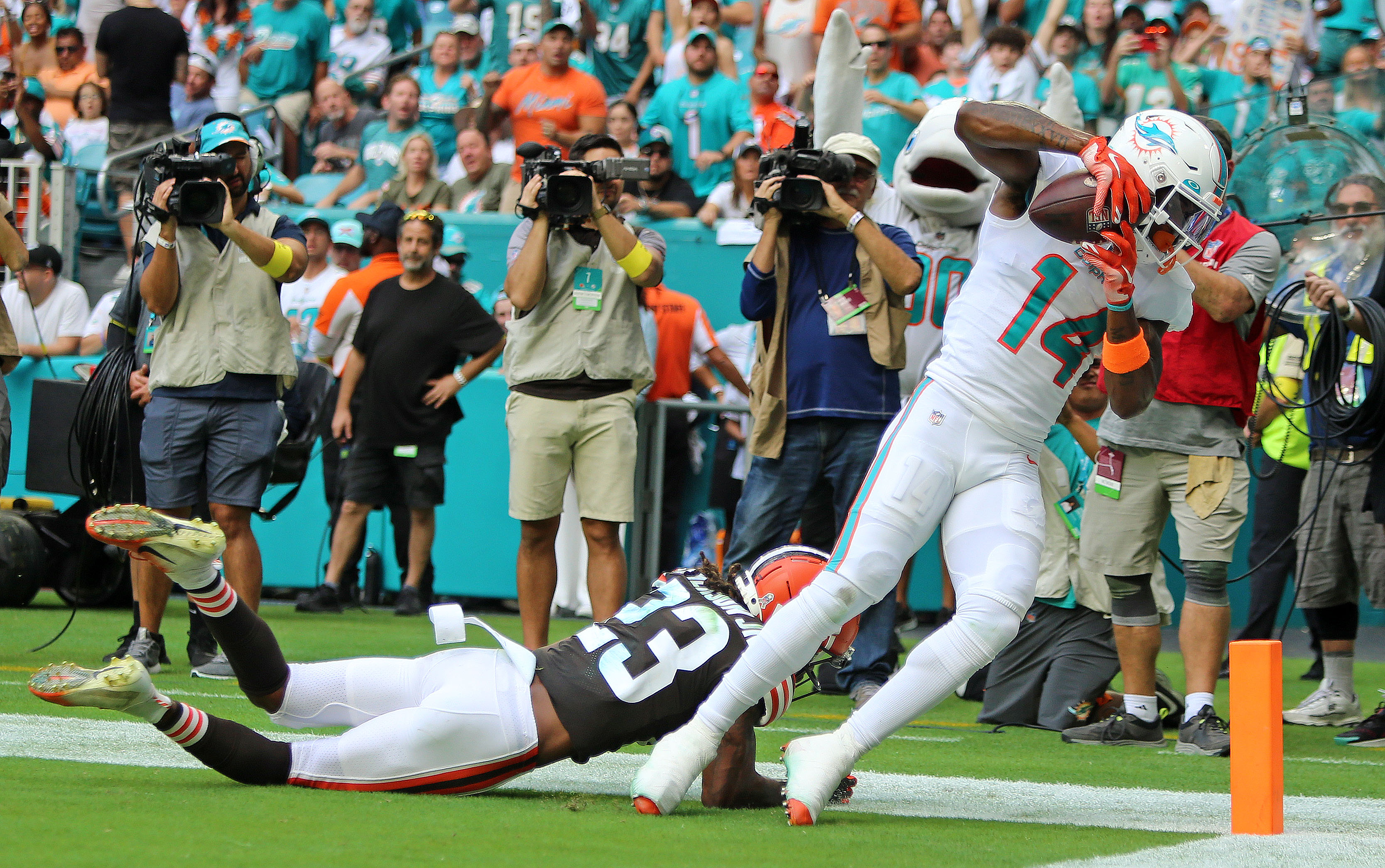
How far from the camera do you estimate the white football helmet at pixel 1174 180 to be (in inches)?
156

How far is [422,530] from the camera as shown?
9.67m

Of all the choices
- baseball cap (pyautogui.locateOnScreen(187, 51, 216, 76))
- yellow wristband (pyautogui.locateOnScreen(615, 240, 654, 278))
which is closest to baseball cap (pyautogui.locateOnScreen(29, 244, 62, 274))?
baseball cap (pyautogui.locateOnScreen(187, 51, 216, 76))

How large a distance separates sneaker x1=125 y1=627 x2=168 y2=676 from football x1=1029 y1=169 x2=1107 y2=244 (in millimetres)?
4117

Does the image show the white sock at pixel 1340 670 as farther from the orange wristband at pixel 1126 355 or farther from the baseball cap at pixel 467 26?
the baseball cap at pixel 467 26

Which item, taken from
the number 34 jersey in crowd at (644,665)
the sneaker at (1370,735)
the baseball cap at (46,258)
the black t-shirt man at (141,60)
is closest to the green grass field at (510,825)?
the number 34 jersey in crowd at (644,665)

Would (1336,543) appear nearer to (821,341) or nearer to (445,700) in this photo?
(821,341)

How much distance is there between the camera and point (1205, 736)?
5.45m

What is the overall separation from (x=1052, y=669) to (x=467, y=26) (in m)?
9.40

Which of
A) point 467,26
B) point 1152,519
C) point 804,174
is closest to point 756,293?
point 804,174

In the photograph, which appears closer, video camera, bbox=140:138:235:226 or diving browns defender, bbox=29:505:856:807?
diving browns defender, bbox=29:505:856:807

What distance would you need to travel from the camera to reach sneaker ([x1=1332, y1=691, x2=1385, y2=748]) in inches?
230

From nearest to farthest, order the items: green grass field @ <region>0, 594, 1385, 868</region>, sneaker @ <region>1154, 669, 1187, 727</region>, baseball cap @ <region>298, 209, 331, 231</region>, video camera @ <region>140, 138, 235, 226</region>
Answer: green grass field @ <region>0, 594, 1385, 868</region> → video camera @ <region>140, 138, 235, 226</region> → sneaker @ <region>1154, 669, 1187, 727</region> → baseball cap @ <region>298, 209, 331, 231</region>

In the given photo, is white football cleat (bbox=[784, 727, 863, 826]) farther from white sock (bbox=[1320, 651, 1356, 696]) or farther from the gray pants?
white sock (bbox=[1320, 651, 1356, 696])

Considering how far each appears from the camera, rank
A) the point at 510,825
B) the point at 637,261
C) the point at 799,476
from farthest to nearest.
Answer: the point at 637,261 < the point at 799,476 < the point at 510,825
